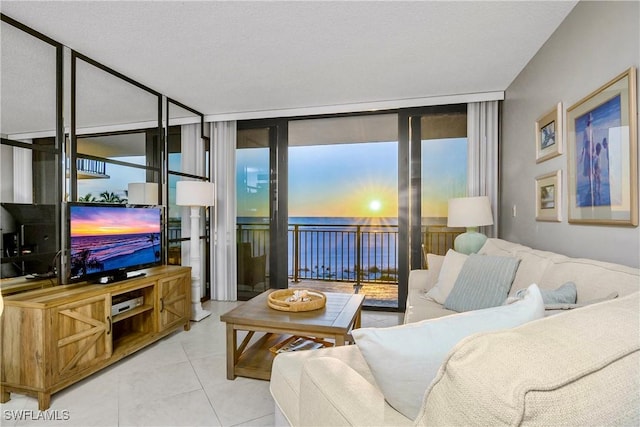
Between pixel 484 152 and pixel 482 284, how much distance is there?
202cm

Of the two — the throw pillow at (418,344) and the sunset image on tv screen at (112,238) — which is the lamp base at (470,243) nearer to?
the throw pillow at (418,344)

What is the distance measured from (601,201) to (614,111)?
1.49 ft

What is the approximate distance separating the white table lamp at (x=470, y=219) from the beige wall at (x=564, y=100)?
303 mm

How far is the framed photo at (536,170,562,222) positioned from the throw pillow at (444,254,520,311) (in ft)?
1.64

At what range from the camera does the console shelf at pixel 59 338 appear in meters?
2.01

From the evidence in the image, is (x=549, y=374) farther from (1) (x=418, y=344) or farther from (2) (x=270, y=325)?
(2) (x=270, y=325)

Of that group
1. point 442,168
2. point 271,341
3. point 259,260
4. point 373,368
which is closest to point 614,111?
point 373,368

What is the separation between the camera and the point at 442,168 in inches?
152

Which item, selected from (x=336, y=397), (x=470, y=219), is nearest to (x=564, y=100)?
(x=470, y=219)

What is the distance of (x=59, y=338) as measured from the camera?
2088mm

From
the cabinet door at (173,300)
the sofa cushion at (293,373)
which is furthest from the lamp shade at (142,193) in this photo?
the sofa cushion at (293,373)

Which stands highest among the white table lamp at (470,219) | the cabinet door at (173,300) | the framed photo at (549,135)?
the framed photo at (549,135)

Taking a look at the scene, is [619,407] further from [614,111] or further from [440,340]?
[614,111]

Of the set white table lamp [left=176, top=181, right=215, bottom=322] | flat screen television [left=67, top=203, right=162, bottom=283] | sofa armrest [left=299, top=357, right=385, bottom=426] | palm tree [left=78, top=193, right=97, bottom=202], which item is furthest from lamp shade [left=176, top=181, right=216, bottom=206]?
sofa armrest [left=299, top=357, right=385, bottom=426]
